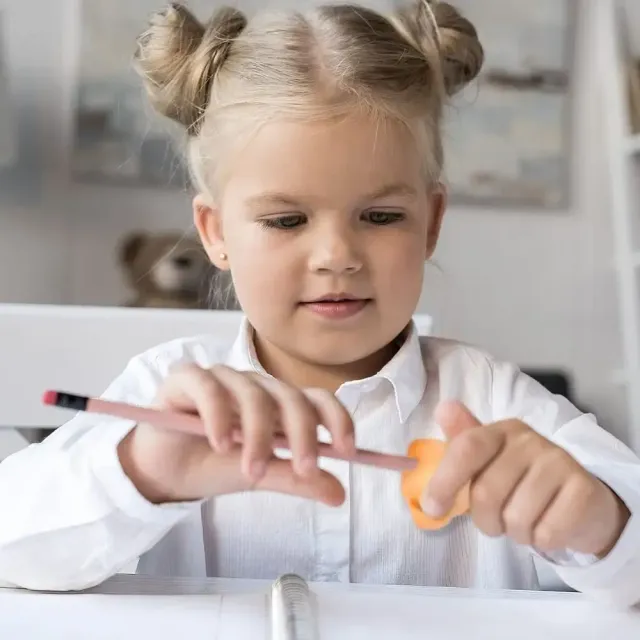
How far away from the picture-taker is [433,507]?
419 mm

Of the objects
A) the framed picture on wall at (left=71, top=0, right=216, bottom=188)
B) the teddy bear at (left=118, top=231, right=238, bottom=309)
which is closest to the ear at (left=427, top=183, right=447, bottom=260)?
the teddy bear at (left=118, top=231, right=238, bottom=309)

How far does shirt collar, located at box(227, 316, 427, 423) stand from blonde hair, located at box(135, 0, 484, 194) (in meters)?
0.13

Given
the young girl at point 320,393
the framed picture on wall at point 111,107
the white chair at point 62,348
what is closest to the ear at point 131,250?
the framed picture on wall at point 111,107

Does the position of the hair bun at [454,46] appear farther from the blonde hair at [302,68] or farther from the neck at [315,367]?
the neck at [315,367]

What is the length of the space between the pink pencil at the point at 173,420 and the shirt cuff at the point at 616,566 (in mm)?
128

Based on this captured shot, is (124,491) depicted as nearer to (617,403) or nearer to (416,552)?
(416,552)

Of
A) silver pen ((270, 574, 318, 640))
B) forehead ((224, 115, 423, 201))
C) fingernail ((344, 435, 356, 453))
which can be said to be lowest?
silver pen ((270, 574, 318, 640))

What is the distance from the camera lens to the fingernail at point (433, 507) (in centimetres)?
42

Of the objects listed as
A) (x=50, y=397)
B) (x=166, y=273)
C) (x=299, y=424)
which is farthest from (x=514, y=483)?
(x=166, y=273)

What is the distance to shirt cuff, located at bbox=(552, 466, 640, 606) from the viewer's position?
0.45 meters

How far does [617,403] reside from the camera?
2.14 meters

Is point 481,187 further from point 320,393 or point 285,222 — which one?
point 320,393

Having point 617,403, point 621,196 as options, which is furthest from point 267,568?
point 617,403

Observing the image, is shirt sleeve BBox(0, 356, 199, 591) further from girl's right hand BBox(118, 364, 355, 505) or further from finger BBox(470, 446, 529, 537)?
finger BBox(470, 446, 529, 537)
